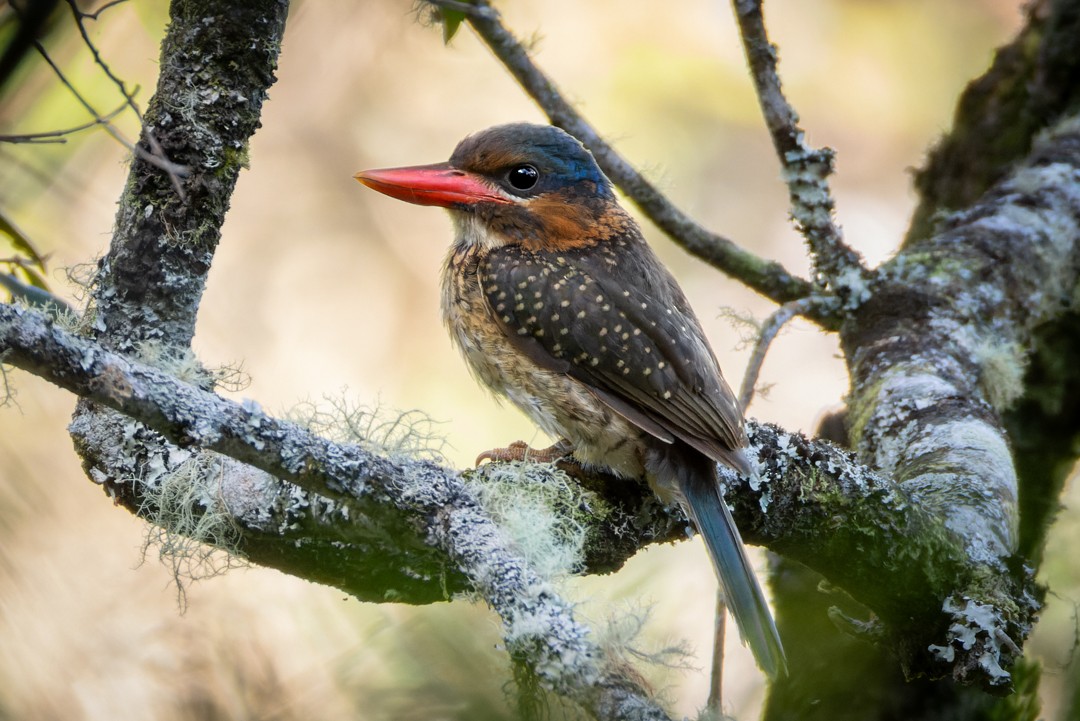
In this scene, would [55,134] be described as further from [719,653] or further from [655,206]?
[655,206]

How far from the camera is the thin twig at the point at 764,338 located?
98.0 inches

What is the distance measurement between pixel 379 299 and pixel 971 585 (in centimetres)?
318

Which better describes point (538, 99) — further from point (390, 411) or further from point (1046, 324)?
point (1046, 324)

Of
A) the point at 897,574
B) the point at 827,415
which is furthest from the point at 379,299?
the point at 897,574

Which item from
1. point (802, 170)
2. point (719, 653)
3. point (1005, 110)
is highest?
point (1005, 110)

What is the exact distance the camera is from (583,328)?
2385 mm

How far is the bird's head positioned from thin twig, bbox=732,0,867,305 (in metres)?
0.50

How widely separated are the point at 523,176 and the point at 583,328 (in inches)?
22.0

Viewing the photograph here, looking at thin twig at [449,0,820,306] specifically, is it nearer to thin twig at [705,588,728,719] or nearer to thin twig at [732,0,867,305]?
thin twig at [732,0,867,305]

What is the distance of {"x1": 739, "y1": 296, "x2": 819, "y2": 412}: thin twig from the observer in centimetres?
249

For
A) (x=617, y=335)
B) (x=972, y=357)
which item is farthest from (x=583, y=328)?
(x=972, y=357)

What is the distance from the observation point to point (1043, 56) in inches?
139

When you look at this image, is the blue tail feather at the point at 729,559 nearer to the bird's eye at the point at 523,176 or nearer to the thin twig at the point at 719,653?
the thin twig at the point at 719,653

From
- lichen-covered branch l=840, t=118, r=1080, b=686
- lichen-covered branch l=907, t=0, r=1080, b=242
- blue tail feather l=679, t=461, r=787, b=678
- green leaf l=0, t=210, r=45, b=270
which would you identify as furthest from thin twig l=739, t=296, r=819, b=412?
green leaf l=0, t=210, r=45, b=270
